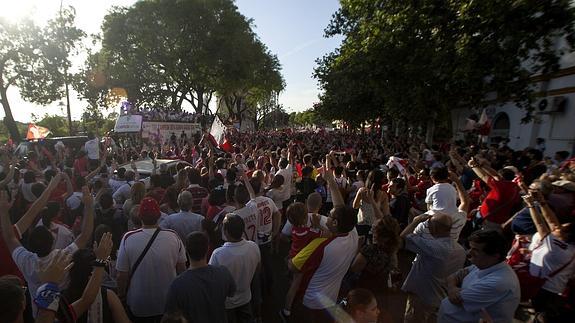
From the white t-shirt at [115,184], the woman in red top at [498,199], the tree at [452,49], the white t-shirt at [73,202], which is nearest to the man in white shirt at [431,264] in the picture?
the woman in red top at [498,199]

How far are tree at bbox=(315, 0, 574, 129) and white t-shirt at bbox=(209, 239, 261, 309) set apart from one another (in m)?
8.97

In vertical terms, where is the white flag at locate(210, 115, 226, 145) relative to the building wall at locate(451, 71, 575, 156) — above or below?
below

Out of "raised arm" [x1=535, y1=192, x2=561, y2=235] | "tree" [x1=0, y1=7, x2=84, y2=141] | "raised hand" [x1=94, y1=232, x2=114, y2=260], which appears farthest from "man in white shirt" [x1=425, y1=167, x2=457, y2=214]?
"tree" [x1=0, y1=7, x2=84, y2=141]

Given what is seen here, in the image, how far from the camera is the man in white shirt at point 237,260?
132 inches

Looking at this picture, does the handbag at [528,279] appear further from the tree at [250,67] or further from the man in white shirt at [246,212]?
the tree at [250,67]

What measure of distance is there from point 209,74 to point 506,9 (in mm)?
28016

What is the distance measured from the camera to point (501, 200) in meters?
5.44

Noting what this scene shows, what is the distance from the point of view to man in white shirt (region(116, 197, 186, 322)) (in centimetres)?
328

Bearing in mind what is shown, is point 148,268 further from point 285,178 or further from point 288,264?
point 285,178

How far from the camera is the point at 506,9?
30.7 feet

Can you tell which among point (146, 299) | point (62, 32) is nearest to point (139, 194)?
point (146, 299)

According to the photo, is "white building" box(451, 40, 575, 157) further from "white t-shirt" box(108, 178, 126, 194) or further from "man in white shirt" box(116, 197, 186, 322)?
"man in white shirt" box(116, 197, 186, 322)

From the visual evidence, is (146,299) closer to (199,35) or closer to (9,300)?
(9,300)

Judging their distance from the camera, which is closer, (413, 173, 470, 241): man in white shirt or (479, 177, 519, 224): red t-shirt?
(413, 173, 470, 241): man in white shirt
